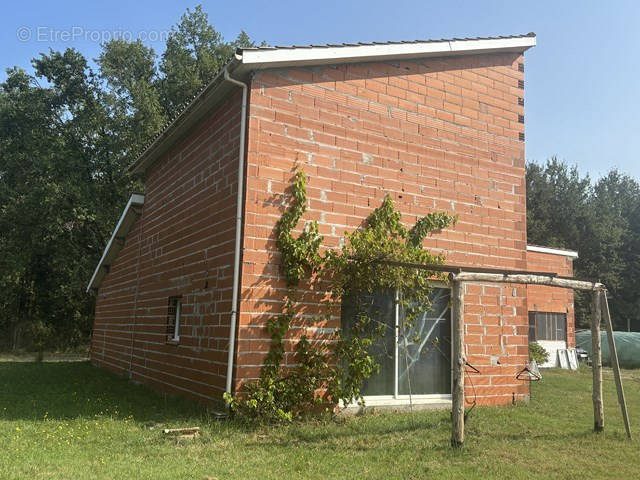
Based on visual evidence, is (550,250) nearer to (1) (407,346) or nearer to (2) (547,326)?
(2) (547,326)

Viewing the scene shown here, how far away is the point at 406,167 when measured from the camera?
9695mm

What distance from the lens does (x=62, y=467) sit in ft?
18.3

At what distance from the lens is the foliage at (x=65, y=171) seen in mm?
26562

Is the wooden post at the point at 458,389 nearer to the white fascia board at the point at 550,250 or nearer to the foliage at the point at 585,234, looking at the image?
the white fascia board at the point at 550,250

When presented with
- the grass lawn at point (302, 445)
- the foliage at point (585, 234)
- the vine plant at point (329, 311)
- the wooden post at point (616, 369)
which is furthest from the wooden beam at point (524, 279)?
the foliage at point (585, 234)

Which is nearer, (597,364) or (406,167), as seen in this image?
(597,364)

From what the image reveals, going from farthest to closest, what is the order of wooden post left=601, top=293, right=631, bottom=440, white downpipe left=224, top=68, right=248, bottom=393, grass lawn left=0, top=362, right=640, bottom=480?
1. white downpipe left=224, top=68, right=248, bottom=393
2. wooden post left=601, top=293, right=631, bottom=440
3. grass lawn left=0, top=362, right=640, bottom=480

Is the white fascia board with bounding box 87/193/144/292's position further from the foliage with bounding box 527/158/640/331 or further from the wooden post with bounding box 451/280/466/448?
the foliage with bounding box 527/158/640/331

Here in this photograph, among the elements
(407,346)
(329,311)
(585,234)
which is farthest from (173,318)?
(585,234)

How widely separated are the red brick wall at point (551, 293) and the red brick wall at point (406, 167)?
1063 centimetres

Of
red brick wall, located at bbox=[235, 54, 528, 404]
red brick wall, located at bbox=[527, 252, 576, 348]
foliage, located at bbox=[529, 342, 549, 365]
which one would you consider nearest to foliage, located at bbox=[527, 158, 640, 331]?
red brick wall, located at bbox=[527, 252, 576, 348]

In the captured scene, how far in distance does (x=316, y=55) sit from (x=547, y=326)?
1685cm

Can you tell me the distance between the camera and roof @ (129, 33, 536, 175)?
8344mm

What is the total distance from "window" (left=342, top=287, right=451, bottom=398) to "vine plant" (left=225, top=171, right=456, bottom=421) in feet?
0.46
